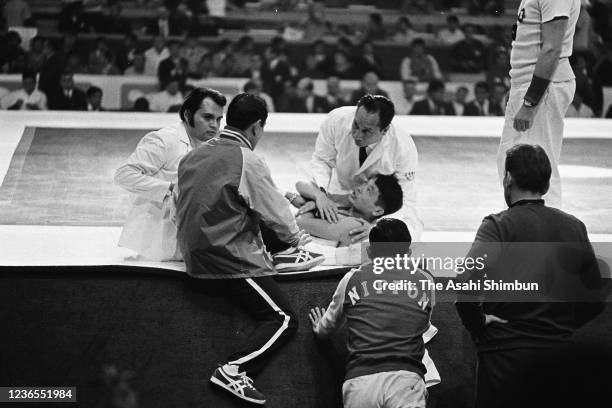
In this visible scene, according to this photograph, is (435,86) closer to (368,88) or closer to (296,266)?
(368,88)

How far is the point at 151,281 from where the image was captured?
387cm

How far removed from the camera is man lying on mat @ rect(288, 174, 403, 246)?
172 inches

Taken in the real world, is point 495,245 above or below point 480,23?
above

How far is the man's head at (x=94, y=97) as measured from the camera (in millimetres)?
8953

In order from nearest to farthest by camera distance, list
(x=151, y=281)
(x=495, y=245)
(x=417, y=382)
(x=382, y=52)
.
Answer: (x=495, y=245) → (x=417, y=382) → (x=151, y=281) → (x=382, y=52)

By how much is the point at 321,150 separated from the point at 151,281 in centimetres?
122

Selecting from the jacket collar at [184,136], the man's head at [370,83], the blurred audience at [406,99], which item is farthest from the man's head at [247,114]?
the man's head at [370,83]

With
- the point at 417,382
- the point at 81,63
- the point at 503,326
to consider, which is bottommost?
the point at 81,63

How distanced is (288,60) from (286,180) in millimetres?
4954

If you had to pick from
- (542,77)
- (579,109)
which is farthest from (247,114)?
(579,109)

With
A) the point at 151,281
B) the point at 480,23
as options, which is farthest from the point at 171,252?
the point at 480,23

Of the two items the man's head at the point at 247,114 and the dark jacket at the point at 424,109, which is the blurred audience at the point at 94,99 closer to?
the dark jacket at the point at 424,109

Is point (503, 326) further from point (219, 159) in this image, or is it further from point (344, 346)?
point (219, 159)

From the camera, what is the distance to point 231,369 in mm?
3564
